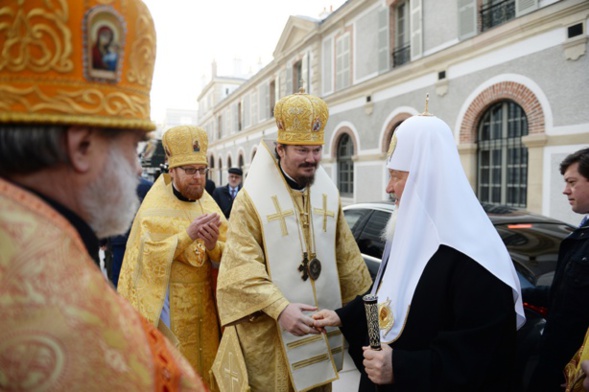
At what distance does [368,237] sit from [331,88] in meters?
12.5

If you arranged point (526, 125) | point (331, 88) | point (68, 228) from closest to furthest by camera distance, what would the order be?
point (68, 228) → point (526, 125) → point (331, 88)

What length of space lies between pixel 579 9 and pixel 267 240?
26.4ft

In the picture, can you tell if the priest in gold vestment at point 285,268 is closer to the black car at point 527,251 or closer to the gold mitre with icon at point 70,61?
the black car at point 527,251

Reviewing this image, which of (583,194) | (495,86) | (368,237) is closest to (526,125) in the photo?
(495,86)

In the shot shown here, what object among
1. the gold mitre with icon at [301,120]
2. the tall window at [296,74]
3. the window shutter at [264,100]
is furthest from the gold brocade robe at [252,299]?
the window shutter at [264,100]

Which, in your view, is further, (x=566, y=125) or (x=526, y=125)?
A: (x=526, y=125)

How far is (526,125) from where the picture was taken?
902 centimetres

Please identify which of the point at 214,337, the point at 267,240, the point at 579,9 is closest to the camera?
the point at 267,240

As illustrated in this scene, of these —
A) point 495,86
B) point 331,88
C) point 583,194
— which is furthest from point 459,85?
point 583,194

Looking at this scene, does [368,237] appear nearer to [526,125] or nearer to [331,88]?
[526,125]

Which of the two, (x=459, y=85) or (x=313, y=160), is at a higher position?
(x=459, y=85)

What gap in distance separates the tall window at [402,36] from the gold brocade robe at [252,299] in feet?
37.7

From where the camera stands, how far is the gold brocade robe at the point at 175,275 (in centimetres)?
298

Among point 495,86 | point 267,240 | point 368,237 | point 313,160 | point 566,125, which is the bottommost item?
point 368,237
